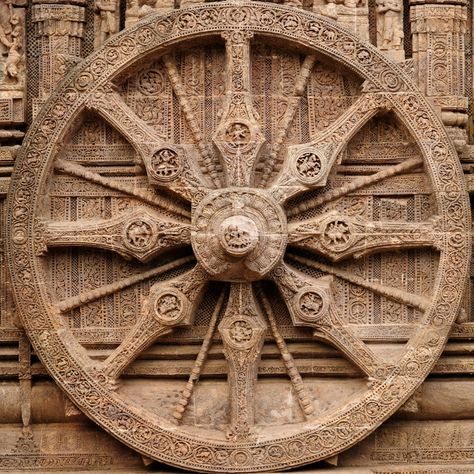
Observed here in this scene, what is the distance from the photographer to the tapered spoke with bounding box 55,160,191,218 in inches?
457

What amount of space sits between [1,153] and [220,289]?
1985 mm

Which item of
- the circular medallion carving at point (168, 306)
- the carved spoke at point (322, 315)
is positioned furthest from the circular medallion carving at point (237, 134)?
the circular medallion carving at point (168, 306)

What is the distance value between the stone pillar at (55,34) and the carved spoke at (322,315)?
2298mm

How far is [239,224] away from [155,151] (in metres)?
0.88

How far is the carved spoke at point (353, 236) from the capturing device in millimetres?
11367

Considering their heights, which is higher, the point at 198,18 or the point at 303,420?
the point at 198,18

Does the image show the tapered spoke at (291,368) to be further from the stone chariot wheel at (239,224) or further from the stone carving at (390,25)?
the stone carving at (390,25)

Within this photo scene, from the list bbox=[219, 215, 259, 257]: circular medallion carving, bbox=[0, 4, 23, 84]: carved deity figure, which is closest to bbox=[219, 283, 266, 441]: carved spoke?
bbox=[219, 215, 259, 257]: circular medallion carving

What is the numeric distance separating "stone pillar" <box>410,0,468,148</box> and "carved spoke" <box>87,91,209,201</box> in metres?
1.90

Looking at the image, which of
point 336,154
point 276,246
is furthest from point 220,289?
point 336,154

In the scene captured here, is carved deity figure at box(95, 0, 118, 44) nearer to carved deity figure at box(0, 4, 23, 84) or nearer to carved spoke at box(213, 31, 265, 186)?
carved deity figure at box(0, 4, 23, 84)

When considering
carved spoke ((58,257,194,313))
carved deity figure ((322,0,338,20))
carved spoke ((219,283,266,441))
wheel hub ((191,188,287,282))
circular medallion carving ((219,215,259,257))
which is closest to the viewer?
circular medallion carving ((219,215,259,257))

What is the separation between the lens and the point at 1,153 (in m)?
11.8

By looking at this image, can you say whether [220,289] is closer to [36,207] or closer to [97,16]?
[36,207]
